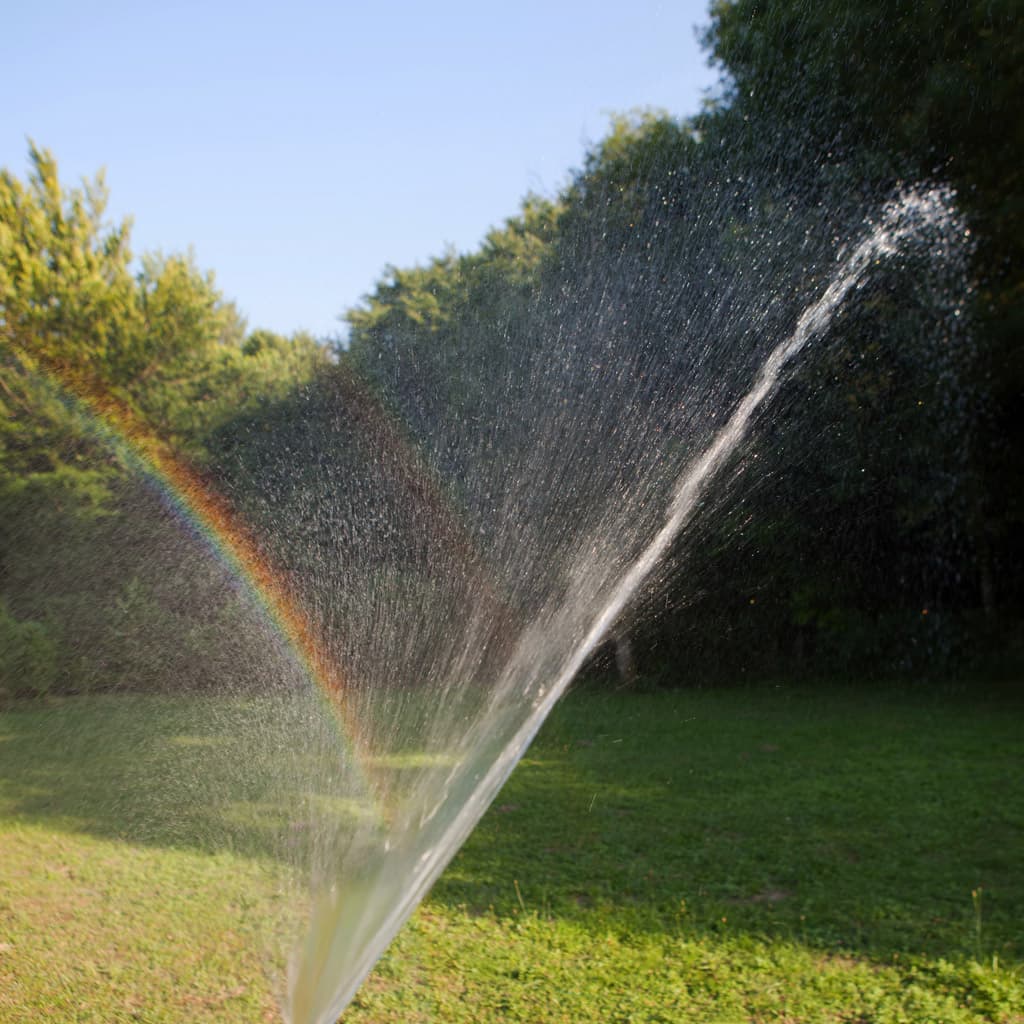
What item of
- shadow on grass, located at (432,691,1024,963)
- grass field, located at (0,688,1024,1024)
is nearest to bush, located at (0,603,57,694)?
grass field, located at (0,688,1024,1024)

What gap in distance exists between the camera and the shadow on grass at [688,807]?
4.30 metres

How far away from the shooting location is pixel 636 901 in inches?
175

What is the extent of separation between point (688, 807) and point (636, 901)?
5.62 ft

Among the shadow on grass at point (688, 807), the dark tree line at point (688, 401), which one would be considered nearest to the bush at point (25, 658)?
the dark tree line at point (688, 401)

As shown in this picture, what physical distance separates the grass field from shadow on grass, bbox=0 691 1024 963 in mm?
23

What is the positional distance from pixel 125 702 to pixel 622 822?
25.2 feet

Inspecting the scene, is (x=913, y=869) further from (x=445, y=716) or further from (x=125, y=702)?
(x=125, y=702)

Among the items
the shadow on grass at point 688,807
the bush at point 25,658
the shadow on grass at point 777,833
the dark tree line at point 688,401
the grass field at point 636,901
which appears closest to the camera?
the grass field at point 636,901

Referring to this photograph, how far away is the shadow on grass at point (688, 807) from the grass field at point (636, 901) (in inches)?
0.9

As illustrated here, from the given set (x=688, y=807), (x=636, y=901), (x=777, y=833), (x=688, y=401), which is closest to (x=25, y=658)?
(x=688, y=401)

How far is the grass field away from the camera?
3547mm

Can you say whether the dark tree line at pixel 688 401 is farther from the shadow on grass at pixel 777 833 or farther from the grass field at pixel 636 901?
the grass field at pixel 636 901

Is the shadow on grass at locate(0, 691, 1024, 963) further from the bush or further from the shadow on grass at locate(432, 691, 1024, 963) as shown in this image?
the bush

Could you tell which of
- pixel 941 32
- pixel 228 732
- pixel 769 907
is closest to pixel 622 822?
pixel 769 907
